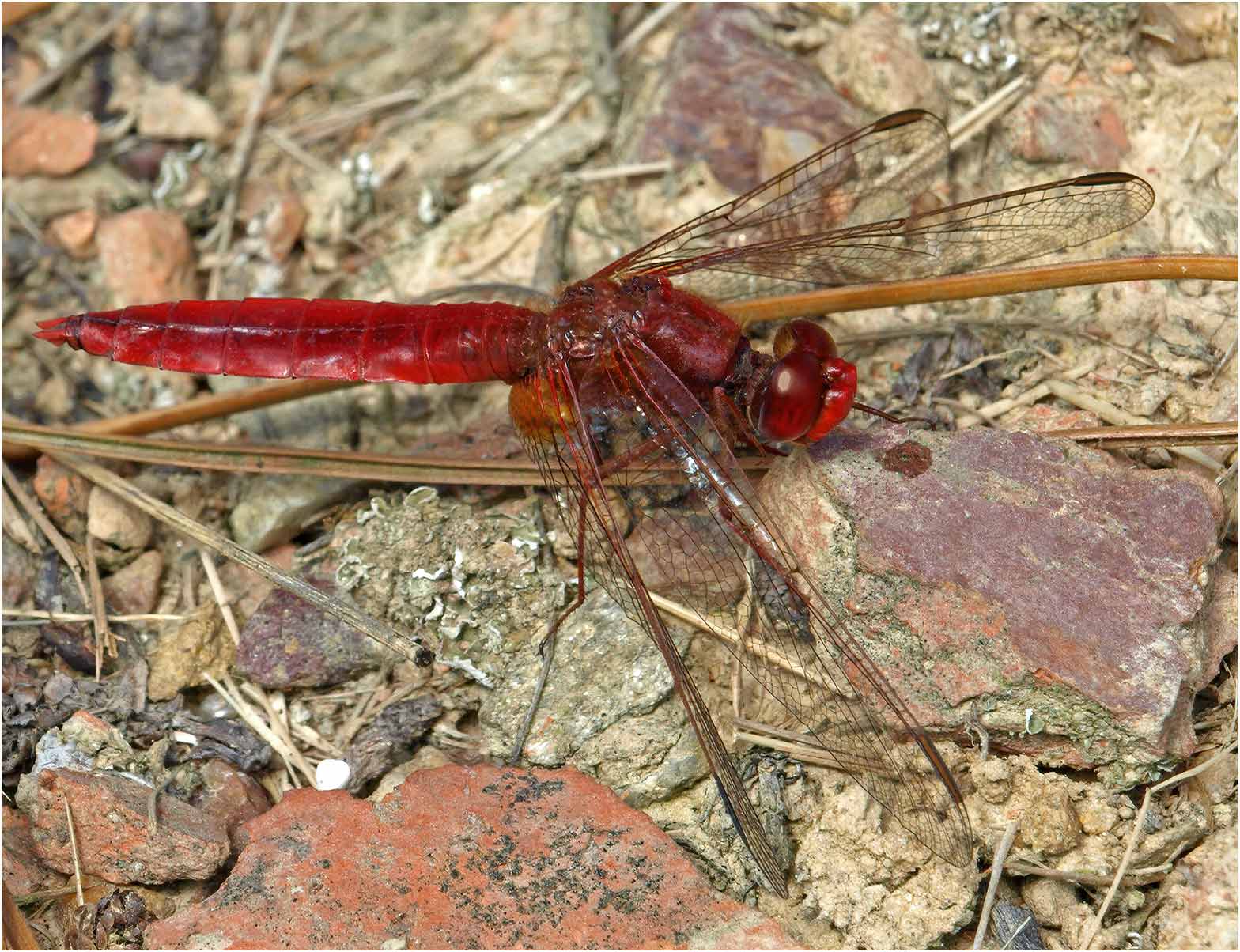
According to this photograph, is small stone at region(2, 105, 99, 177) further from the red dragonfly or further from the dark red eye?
the dark red eye

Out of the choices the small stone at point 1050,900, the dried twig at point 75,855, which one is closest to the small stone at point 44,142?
the dried twig at point 75,855

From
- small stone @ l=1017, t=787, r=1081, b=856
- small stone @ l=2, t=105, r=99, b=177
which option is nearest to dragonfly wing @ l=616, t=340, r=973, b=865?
small stone @ l=1017, t=787, r=1081, b=856

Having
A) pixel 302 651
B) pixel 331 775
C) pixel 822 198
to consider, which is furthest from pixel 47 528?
pixel 822 198

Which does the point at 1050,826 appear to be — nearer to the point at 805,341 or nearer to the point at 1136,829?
the point at 1136,829

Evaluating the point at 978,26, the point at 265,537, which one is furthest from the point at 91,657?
the point at 978,26

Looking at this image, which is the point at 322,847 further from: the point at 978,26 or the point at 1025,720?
the point at 978,26

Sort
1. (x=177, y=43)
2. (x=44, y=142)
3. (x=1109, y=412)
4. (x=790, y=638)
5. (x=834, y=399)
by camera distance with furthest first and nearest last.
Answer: (x=177, y=43) < (x=44, y=142) < (x=1109, y=412) < (x=834, y=399) < (x=790, y=638)
